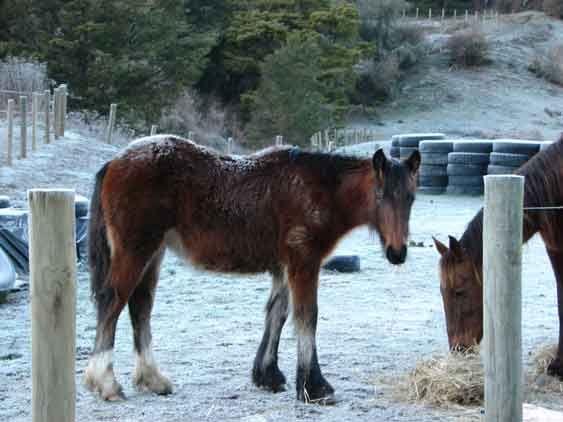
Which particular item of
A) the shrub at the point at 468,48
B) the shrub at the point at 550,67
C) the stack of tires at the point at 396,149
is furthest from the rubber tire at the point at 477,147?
the shrub at the point at 550,67

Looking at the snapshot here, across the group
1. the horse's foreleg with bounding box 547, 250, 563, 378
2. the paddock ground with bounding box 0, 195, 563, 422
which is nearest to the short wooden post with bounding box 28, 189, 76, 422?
the paddock ground with bounding box 0, 195, 563, 422

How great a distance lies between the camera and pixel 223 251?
562cm

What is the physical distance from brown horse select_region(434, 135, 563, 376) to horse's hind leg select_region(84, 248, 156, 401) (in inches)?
77.3

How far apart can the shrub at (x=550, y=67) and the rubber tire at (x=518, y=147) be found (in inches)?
1465

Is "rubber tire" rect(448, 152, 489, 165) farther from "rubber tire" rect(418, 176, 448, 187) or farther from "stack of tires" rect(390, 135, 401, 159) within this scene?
"stack of tires" rect(390, 135, 401, 159)

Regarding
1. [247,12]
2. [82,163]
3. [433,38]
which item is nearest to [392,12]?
[433,38]

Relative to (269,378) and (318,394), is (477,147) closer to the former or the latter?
(269,378)

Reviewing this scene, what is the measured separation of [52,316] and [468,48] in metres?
51.2

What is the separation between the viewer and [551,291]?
30.3 feet

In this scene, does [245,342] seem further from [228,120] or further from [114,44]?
[228,120]

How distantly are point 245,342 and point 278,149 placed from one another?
181 centimetres

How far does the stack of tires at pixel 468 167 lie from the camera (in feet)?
57.9

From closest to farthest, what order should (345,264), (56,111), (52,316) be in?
(52,316), (345,264), (56,111)

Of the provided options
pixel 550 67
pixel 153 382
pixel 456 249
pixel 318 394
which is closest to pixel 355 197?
pixel 456 249
